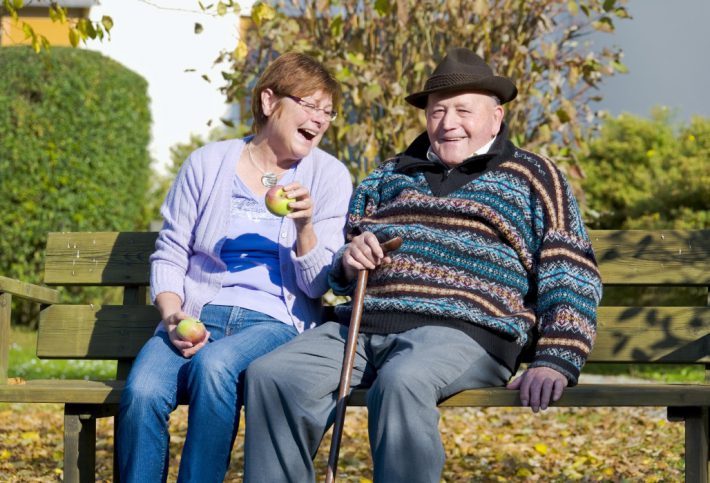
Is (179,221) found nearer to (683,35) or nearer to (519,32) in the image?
(519,32)

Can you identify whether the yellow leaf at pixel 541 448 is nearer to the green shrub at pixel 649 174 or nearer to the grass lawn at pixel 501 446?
the grass lawn at pixel 501 446

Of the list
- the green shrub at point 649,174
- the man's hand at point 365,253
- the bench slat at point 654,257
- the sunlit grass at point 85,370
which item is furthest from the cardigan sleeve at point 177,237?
the green shrub at point 649,174

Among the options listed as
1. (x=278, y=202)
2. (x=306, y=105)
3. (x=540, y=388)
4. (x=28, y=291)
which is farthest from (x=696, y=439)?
(x=28, y=291)

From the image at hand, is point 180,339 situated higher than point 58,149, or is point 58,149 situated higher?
point 180,339

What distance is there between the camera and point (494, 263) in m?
3.61

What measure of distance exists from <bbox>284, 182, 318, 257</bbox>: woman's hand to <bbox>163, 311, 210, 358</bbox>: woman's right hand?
1.46 ft

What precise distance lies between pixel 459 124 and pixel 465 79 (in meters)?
0.15

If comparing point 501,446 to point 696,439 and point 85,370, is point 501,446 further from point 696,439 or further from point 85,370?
point 85,370

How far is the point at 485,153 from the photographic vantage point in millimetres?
3744

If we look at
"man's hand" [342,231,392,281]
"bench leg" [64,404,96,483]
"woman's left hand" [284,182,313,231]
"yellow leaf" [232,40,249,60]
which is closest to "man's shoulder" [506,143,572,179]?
"man's hand" [342,231,392,281]

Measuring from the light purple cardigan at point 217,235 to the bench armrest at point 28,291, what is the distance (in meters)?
0.54

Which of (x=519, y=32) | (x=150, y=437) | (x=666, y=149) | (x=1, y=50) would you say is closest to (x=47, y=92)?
(x=1, y=50)

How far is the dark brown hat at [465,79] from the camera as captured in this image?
12.3 feet

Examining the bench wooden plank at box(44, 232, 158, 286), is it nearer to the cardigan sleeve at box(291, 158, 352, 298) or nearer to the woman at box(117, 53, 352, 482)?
the woman at box(117, 53, 352, 482)
